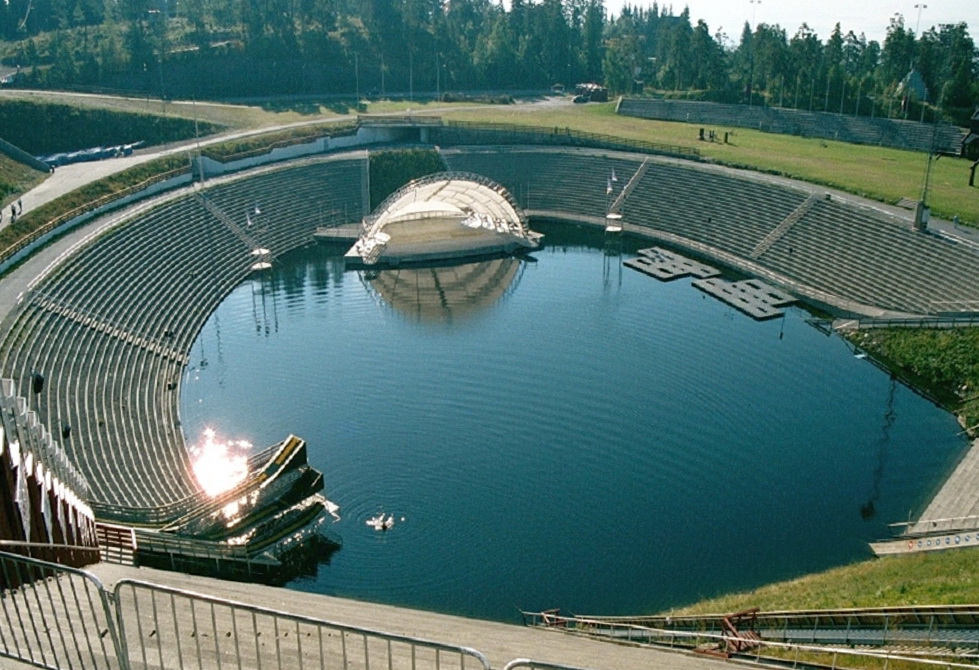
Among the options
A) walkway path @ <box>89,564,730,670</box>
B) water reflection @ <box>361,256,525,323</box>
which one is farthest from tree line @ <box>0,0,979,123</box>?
walkway path @ <box>89,564,730,670</box>

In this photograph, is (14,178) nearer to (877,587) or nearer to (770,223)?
(770,223)

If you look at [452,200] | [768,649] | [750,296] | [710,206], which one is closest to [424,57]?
[452,200]

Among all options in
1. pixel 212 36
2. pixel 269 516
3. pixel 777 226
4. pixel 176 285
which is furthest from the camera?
pixel 212 36

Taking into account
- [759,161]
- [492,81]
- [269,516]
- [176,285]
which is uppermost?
[492,81]

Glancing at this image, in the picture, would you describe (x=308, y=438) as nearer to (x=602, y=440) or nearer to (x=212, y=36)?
(x=602, y=440)

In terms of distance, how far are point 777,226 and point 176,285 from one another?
37.9 metres

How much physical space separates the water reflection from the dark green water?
393 millimetres

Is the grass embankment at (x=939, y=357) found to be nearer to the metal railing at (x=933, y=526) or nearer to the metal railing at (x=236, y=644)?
the metal railing at (x=933, y=526)

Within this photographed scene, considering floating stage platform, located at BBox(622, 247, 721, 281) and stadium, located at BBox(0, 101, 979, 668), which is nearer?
stadium, located at BBox(0, 101, 979, 668)

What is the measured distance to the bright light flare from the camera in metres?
32.6

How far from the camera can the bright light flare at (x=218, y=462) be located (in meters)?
32.6

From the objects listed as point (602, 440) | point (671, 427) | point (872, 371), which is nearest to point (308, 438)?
point (602, 440)

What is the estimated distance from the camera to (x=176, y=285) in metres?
50.9

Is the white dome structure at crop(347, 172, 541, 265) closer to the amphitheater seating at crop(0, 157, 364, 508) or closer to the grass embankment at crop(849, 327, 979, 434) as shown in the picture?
the amphitheater seating at crop(0, 157, 364, 508)
